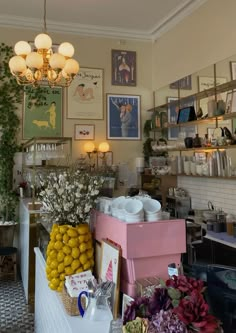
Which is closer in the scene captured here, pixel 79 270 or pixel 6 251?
pixel 79 270

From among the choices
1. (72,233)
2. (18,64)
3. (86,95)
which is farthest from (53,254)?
(86,95)

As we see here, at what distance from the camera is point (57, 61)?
3.47m

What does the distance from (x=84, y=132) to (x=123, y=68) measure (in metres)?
1.44

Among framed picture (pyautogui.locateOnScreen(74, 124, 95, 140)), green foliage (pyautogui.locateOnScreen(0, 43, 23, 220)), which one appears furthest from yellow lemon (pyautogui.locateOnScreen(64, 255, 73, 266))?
framed picture (pyautogui.locateOnScreen(74, 124, 95, 140))

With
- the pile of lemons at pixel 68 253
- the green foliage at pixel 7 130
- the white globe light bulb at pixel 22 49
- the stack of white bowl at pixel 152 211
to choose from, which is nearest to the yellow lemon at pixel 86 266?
the pile of lemons at pixel 68 253

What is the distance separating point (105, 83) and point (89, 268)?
488 cm

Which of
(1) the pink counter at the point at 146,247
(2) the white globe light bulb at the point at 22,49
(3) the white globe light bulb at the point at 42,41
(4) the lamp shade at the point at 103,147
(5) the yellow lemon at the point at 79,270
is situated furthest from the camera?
(4) the lamp shade at the point at 103,147

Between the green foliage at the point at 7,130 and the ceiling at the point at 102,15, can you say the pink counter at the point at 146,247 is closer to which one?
the green foliage at the point at 7,130

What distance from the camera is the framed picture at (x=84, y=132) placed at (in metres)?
5.95

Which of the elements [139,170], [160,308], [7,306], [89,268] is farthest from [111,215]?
[139,170]

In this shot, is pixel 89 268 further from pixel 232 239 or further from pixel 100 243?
pixel 232 239

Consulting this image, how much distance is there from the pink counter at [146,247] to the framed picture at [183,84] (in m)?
3.99

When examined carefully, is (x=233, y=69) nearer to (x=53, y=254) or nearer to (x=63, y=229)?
(x=63, y=229)

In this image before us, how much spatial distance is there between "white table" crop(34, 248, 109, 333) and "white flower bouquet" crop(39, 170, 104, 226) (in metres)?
0.41
